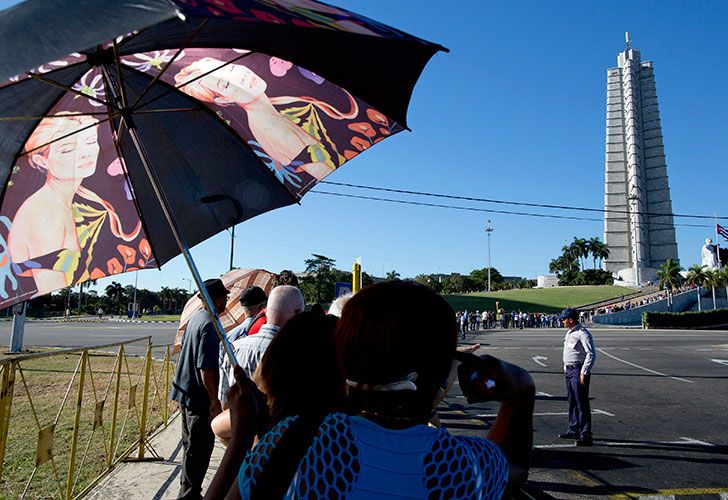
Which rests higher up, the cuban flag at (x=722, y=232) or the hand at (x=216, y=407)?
the cuban flag at (x=722, y=232)

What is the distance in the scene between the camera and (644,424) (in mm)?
7820

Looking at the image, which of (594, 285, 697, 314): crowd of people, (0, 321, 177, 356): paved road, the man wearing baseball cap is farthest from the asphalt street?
(594, 285, 697, 314): crowd of people

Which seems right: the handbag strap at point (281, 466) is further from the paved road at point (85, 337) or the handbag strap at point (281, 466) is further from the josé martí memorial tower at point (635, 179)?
the josé martí memorial tower at point (635, 179)

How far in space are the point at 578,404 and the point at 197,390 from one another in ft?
16.5

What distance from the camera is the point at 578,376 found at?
707 cm

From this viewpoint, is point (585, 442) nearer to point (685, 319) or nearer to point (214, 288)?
point (214, 288)

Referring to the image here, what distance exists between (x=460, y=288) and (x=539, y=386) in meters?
110

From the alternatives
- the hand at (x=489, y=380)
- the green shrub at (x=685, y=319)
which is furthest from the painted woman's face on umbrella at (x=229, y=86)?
the green shrub at (x=685, y=319)

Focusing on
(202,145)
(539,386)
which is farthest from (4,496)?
(539,386)

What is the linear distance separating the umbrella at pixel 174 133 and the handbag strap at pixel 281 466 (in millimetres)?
1135

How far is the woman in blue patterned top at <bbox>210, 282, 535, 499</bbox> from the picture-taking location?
3.79 feet

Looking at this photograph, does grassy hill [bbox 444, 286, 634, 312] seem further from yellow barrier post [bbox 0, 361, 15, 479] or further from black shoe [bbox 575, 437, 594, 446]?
yellow barrier post [bbox 0, 361, 15, 479]

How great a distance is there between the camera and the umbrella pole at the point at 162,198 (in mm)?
2090

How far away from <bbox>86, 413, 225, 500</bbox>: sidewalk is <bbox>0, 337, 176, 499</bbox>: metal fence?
4.8 inches
